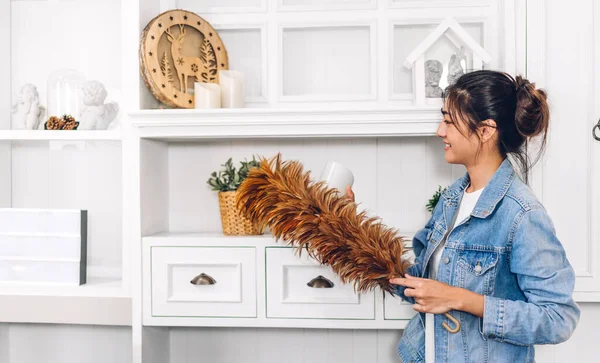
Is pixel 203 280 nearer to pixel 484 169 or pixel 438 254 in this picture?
pixel 438 254

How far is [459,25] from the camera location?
176cm

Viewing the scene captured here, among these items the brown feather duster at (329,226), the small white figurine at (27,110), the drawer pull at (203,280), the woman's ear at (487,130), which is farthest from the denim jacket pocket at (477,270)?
the small white figurine at (27,110)

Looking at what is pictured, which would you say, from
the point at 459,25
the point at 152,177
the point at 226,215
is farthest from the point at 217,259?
the point at 459,25

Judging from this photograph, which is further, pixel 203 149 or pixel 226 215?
pixel 203 149

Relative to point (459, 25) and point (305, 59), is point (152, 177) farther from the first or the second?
point (459, 25)

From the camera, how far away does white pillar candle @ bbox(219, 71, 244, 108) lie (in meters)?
1.73

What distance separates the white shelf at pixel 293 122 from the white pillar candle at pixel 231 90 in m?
0.11

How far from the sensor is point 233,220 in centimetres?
173

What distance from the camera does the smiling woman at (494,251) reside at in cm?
114

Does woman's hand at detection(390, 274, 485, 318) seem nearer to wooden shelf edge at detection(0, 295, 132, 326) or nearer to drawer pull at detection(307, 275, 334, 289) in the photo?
drawer pull at detection(307, 275, 334, 289)

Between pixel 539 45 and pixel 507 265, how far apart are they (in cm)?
73

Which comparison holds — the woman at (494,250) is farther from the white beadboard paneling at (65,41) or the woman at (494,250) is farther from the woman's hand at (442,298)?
the white beadboard paneling at (65,41)

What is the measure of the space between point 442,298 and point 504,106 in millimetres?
440

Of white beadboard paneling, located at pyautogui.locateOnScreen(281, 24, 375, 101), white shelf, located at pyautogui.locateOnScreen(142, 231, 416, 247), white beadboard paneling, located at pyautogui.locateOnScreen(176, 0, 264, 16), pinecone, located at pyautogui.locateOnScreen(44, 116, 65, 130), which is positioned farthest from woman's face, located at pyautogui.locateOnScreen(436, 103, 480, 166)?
pinecone, located at pyautogui.locateOnScreen(44, 116, 65, 130)
